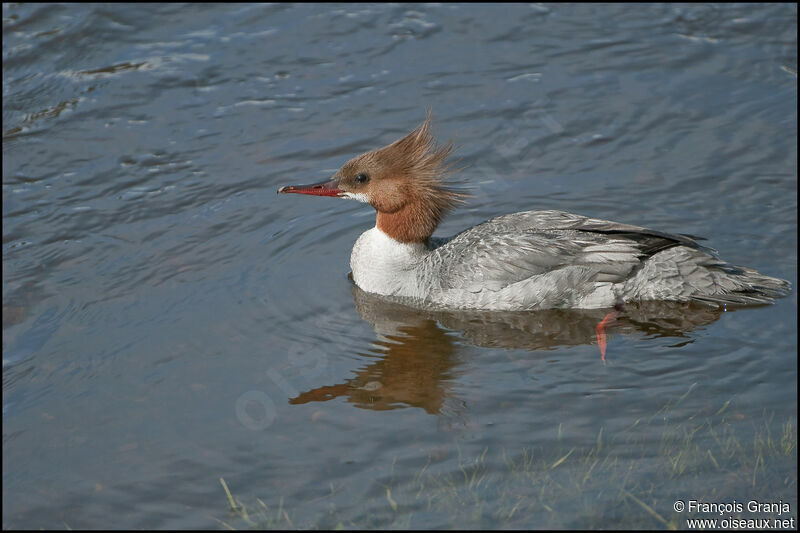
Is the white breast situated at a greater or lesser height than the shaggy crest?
lesser

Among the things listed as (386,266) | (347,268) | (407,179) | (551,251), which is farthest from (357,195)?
(551,251)

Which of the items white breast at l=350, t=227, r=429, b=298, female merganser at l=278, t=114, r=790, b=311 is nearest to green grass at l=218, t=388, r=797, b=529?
female merganser at l=278, t=114, r=790, b=311

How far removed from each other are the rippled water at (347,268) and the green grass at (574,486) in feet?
0.06

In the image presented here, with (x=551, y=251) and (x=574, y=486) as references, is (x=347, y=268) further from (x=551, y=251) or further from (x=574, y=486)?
(x=574, y=486)

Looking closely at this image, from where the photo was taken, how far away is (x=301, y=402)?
6621 mm

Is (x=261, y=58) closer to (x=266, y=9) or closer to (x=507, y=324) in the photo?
(x=266, y=9)

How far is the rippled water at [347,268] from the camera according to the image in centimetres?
576

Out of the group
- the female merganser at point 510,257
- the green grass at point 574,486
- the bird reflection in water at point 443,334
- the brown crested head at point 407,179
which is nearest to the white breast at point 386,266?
the female merganser at point 510,257

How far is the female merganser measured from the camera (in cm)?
768

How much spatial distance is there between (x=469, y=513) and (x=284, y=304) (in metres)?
3.09

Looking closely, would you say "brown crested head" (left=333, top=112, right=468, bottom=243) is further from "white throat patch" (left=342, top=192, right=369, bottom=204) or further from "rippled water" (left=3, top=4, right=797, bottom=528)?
"rippled water" (left=3, top=4, right=797, bottom=528)

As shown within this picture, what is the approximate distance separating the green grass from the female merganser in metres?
1.95

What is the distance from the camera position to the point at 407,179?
796cm

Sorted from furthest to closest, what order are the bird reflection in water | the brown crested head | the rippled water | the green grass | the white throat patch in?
1. the white throat patch
2. the brown crested head
3. the bird reflection in water
4. the rippled water
5. the green grass
